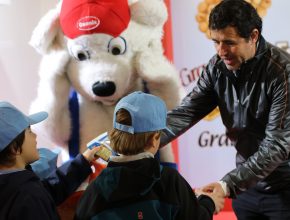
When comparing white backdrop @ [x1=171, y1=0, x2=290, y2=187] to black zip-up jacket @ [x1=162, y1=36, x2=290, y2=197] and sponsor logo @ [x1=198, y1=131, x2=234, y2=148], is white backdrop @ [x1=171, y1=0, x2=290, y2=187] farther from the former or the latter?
black zip-up jacket @ [x1=162, y1=36, x2=290, y2=197]

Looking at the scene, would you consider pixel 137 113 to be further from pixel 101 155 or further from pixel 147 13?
pixel 147 13

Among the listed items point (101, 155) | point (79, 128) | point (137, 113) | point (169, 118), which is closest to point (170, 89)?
point (169, 118)

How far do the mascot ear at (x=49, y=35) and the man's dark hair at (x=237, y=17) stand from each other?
79 centimetres

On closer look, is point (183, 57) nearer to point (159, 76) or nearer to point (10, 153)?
point (159, 76)

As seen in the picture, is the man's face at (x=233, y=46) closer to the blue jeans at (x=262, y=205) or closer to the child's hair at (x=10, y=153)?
the blue jeans at (x=262, y=205)

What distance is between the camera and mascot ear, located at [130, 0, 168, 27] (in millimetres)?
1850

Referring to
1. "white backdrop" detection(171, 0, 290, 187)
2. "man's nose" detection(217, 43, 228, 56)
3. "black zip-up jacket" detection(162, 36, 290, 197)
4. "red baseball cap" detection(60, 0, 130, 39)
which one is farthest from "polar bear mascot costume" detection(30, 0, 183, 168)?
"white backdrop" detection(171, 0, 290, 187)

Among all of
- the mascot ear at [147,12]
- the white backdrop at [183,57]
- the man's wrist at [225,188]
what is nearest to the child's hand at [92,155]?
the man's wrist at [225,188]

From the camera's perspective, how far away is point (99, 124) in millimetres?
1885

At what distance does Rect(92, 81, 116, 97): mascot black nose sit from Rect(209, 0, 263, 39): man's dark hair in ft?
1.81

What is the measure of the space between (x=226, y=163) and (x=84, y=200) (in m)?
1.62

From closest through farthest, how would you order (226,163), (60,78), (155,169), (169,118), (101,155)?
(155,169) → (101,155) → (169,118) → (60,78) → (226,163)

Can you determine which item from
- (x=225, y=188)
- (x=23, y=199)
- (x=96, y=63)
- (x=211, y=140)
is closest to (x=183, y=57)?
(x=211, y=140)

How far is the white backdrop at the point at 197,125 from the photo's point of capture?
262cm
